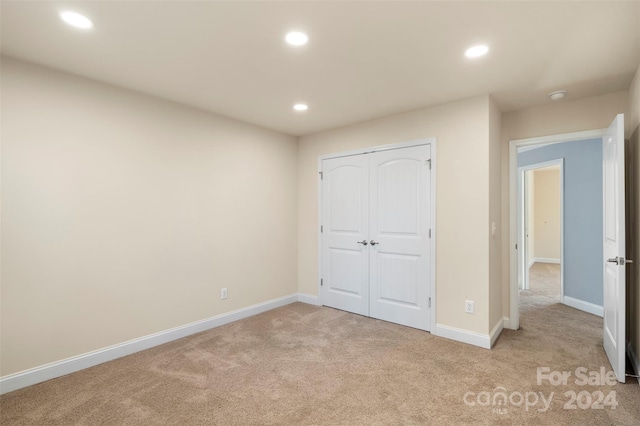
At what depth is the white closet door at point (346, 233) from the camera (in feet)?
13.2

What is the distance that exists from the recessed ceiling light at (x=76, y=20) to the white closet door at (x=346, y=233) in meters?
2.93

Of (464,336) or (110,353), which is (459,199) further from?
(110,353)

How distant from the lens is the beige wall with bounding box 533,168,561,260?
8445mm

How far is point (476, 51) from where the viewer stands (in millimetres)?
2246

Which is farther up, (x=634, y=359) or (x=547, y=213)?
(x=547, y=213)

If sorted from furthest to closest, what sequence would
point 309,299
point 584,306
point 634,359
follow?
point 309,299 < point 584,306 < point 634,359

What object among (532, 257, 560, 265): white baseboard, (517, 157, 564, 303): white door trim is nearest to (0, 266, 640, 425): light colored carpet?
(517, 157, 564, 303): white door trim

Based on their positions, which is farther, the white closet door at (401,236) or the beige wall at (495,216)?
the white closet door at (401,236)

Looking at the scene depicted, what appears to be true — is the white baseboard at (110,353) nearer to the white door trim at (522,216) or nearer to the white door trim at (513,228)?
the white door trim at (513,228)

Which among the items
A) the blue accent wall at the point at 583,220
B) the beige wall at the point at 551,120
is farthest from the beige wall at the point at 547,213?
the beige wall at the point at 551,120

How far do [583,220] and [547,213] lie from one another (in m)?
4.98

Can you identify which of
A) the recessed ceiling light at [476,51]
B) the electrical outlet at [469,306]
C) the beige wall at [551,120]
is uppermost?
the recessed ceiling light at [476,51]

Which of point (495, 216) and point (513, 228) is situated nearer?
point (495, 216)

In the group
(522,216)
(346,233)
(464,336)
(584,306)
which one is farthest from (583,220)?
(346,233)
